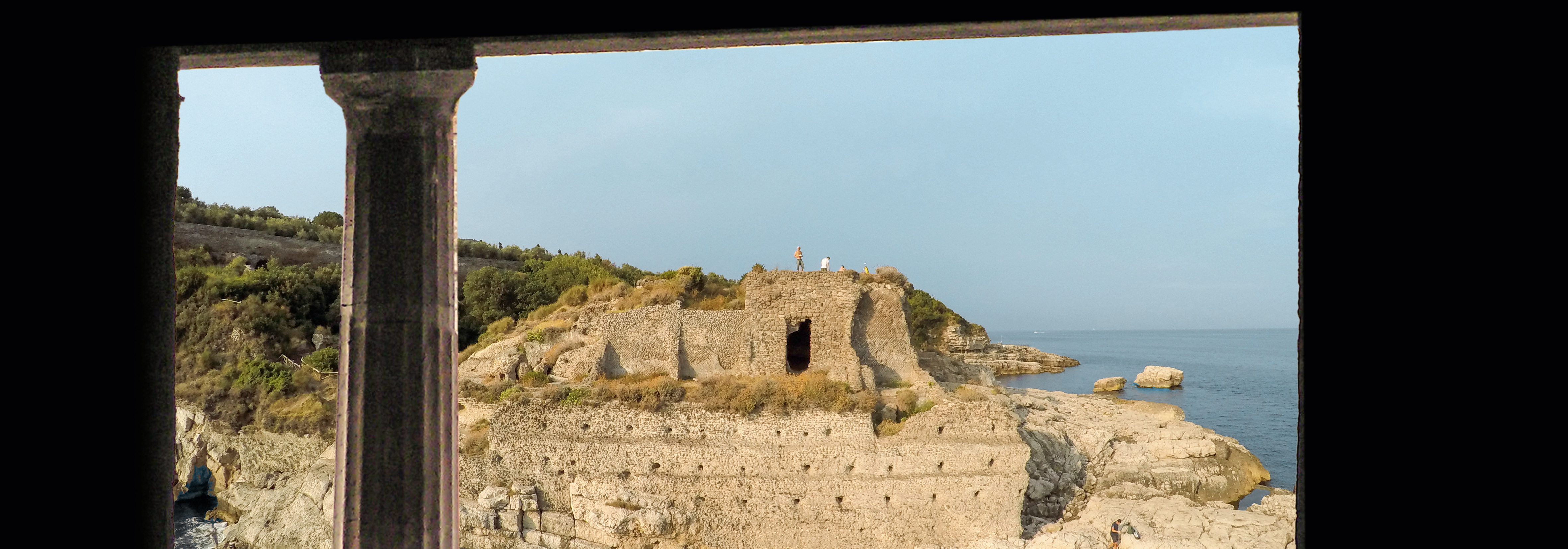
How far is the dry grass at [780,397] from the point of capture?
521 inches

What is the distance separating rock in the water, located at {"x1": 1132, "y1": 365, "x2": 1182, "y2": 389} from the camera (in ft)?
123

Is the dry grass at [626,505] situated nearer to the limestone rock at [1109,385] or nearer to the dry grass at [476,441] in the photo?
the dry grass at [476,441]

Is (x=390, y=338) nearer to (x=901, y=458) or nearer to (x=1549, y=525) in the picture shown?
(x=1549, y=525)

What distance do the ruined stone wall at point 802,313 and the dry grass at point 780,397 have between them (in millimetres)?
1607

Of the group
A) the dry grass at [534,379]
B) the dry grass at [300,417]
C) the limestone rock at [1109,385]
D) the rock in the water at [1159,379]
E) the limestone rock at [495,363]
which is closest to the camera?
the dry grass at [534,379]

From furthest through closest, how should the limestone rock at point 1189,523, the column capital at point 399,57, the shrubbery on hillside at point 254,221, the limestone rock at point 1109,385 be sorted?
the limestone rock at point 1109,385 < the shrubbery on hillside at point 254,221 < the limestone rock at point 1189,523 < the column capital at point 399,57

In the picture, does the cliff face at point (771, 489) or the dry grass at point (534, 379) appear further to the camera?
the dry grass at point (534, 379)

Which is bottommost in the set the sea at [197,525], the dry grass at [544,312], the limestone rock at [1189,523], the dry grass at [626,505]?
the sea at [197,525]

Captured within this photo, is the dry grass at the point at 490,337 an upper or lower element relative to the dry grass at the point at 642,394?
upper

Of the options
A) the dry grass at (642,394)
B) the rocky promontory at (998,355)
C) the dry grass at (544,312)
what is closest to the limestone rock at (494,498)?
the dry grass at (642,394)

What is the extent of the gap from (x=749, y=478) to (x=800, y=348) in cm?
471

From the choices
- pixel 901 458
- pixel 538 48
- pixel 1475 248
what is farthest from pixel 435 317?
pixel 901 458

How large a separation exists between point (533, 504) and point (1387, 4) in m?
13.9

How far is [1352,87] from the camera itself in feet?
3.37
